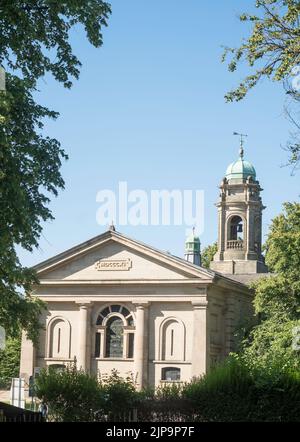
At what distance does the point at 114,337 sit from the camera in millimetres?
67562

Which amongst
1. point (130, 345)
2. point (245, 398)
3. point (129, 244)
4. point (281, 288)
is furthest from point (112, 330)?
point (245, 398)

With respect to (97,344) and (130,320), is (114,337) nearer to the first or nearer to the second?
(97,344)

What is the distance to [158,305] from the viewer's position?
66250mm

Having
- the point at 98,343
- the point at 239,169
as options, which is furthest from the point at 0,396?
the point at 239,169

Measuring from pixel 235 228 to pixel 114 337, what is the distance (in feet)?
60.1

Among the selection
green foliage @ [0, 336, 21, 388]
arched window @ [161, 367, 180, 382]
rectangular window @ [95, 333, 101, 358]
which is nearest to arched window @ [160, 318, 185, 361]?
arched window @ [161, 367, 180, 382]

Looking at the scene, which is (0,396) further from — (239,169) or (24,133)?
(24,133)

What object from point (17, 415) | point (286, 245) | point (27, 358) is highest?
point (286, 245)

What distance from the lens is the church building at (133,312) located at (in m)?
65.1

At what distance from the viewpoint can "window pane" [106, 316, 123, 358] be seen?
6750cm

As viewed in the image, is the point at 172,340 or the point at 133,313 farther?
the point at 133,313

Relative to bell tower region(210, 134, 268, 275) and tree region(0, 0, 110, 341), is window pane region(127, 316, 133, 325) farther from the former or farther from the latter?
tree region(0, 0, 110, 341)
